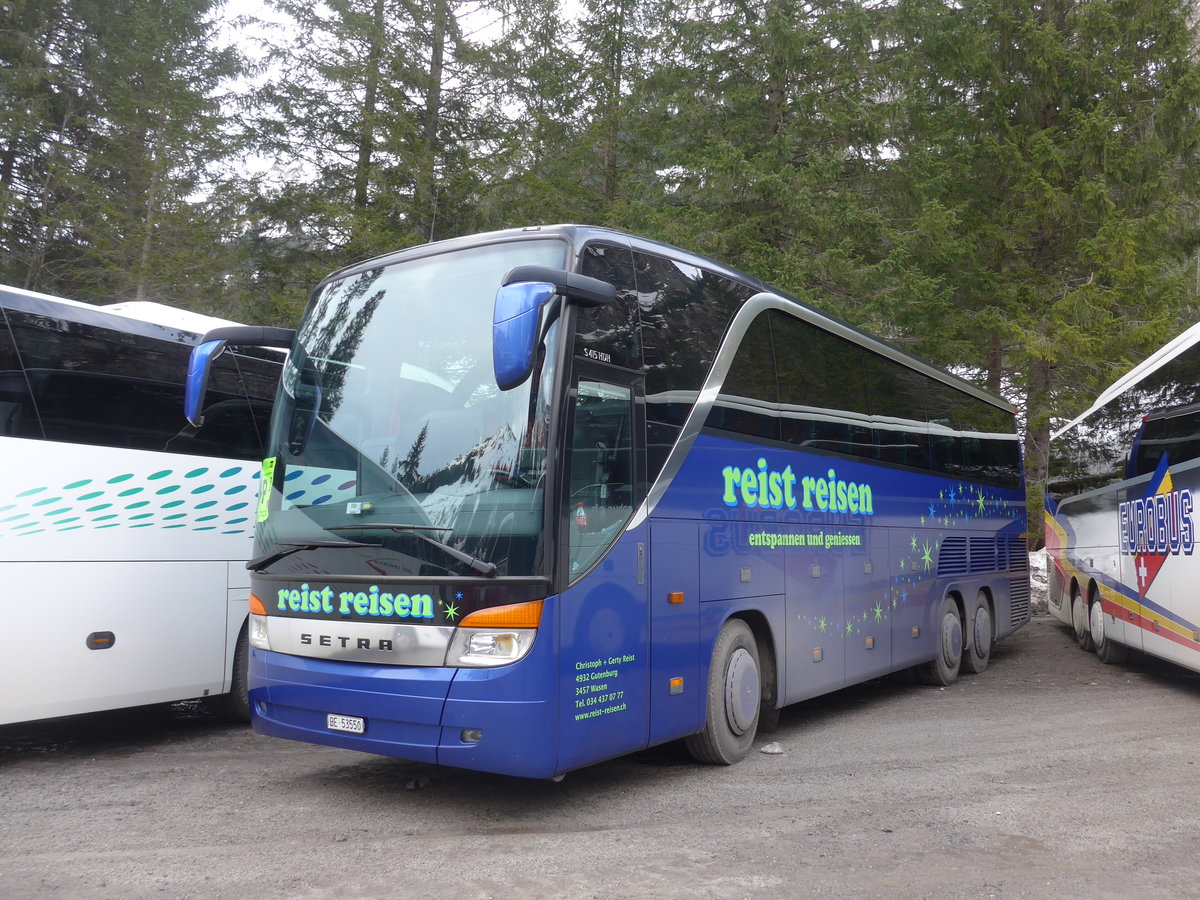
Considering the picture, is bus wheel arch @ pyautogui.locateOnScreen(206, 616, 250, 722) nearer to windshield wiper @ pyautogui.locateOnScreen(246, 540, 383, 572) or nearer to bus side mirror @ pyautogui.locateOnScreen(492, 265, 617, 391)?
windshield wiper @ pyautogui.locateOnScreen(246, 540, 383, 572)

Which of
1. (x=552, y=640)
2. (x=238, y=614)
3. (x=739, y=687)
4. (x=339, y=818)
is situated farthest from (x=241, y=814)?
(x=739, y=687)

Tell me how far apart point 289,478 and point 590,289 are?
233 cm

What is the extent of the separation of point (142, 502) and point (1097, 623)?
Result: 11.9 meters

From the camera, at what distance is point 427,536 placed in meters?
5.57

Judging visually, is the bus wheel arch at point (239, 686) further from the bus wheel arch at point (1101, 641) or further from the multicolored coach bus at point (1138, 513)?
the bus wheel arch at point (1101, 641)

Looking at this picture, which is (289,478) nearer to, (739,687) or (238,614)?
(238,614)

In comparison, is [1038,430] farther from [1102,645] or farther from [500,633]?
[500,633]

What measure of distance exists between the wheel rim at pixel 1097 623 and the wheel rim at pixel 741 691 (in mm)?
7879

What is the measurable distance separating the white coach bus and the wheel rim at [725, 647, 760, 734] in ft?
13.7

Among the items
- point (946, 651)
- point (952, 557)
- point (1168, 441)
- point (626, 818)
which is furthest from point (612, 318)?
point (946, 651)

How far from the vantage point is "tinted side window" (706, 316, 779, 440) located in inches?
294

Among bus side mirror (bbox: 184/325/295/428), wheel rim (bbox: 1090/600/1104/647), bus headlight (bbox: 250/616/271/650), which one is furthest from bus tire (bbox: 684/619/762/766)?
wheel rim (bbox: 1090/600/1104/647)

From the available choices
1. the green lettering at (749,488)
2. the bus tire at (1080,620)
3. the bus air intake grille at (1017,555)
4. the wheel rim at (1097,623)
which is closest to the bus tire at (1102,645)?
the wheel rim at (1097,623)

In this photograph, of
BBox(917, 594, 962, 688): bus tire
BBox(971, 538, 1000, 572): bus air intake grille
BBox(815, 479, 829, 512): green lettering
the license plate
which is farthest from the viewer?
BBox(971, 538, 1000, 572): bus air intake grille
